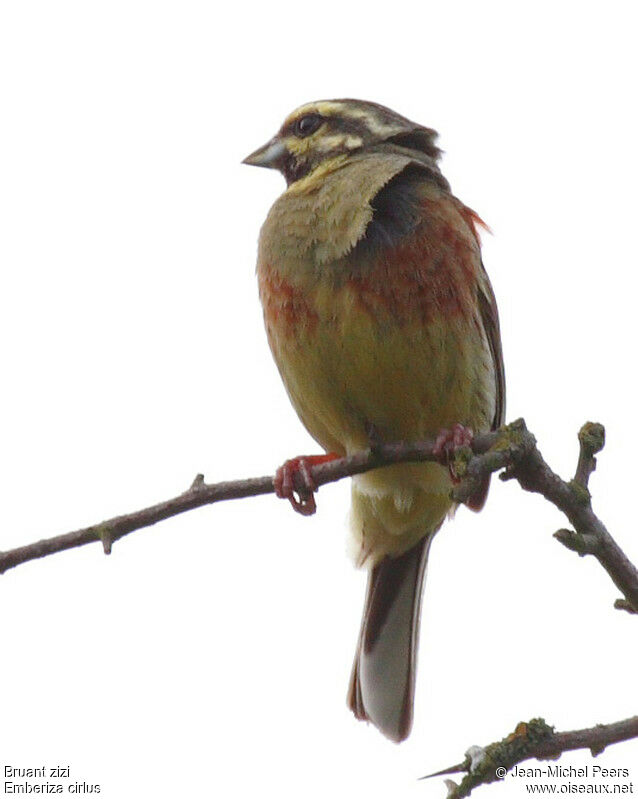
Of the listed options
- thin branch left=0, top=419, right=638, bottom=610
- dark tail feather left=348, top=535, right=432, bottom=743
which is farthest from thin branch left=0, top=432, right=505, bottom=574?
dark tail feather left=348, top=535, right=432, bottom=743

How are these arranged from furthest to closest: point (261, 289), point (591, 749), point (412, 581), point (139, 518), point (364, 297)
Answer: point (412, 581) → point (261, 289) → point (364, 297) → point (139, 518) → point (591, 749)

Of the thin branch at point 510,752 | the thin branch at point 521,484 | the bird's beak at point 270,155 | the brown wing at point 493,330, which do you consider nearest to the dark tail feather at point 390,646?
the brown wing at point 493,330

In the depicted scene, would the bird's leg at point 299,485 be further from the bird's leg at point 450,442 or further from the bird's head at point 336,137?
the bird's head at point 336,137

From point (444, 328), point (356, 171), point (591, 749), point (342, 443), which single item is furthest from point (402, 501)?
point (591, 749)

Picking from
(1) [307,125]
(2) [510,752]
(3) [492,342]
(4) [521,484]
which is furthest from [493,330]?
(2) [510,752]

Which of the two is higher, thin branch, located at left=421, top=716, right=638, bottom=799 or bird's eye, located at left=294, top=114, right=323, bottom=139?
bird's eye, located at left=294, top=114, right=323, bottom=139

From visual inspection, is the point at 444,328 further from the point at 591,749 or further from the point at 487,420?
the point at 591,749

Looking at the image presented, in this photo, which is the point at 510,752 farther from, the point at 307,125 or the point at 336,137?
the point at 307,125

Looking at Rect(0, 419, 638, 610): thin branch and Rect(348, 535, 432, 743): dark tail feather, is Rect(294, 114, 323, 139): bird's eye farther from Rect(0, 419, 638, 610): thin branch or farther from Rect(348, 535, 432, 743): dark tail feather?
Rect(0, 419, 638, 610): thin branch
